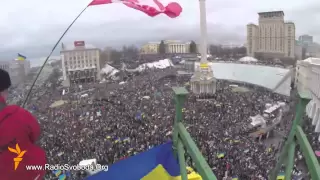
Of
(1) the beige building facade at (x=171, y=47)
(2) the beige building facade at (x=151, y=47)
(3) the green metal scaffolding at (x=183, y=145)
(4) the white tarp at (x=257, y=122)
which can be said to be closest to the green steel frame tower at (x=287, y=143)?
(3) the green metal scaffolding at (x=183, y=145)

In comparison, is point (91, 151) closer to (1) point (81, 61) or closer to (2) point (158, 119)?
(2) point (158, 119)

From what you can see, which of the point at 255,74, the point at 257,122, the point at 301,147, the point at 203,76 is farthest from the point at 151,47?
the point at 301,147

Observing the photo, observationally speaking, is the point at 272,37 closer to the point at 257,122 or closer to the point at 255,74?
the point at 255,74

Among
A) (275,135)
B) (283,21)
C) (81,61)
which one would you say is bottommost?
(275,135)

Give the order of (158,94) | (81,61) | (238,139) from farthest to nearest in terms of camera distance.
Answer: (81,61) → (158,94) → (238,139)

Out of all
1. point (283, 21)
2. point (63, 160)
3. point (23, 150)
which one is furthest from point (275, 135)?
point (283, 21)

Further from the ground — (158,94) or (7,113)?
(7,113)

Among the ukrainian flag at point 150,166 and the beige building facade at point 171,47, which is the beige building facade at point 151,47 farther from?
the ukrainian flag at point 150,166
